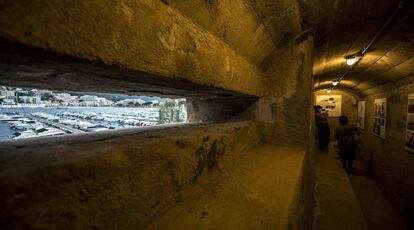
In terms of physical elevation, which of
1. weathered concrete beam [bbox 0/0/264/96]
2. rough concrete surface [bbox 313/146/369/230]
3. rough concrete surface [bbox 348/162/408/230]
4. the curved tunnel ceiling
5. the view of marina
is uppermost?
the curved tunnel ceiling

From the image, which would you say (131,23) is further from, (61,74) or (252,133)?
(252,133)

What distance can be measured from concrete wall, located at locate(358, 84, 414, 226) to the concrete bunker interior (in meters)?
1.95

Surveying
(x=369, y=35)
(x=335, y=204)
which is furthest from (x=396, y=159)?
(x=369, y=35)

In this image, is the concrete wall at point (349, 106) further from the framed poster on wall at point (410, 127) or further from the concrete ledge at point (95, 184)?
the concrete ledge at point (95, 184)

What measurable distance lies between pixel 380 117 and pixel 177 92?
623 cm

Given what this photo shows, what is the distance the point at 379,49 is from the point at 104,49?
154 inches

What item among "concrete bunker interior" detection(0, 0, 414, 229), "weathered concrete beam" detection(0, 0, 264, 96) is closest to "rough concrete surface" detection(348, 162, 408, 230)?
"concrete bunker interior" detection(0, 0, 414, 229)

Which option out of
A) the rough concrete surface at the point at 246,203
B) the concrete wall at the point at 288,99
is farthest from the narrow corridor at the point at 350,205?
the rough concrete surface at the point at 246,203

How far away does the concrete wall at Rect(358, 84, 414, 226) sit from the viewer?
149 inches

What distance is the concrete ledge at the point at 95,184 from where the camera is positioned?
1.61 ft

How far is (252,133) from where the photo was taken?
2174 mm

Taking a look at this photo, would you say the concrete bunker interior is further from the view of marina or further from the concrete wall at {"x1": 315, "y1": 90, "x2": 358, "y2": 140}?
the concrete wall at {"x1": 315, "y1": 90, "x2": 358, "y2": 140}

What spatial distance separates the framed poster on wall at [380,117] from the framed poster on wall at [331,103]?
4.92 metres

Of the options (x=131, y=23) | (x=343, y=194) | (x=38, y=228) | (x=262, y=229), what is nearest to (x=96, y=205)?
(x=38, y=228)
